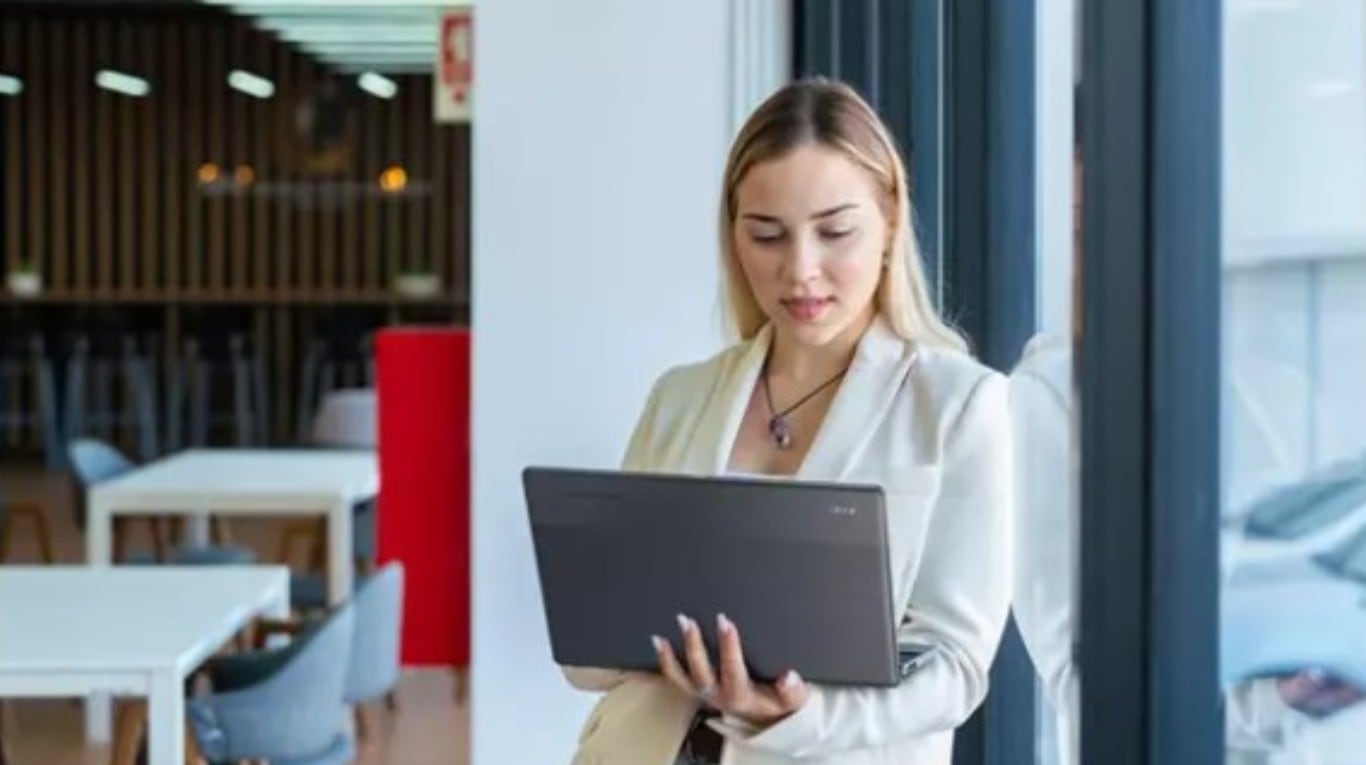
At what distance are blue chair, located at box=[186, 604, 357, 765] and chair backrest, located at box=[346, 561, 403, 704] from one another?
29 centimetres

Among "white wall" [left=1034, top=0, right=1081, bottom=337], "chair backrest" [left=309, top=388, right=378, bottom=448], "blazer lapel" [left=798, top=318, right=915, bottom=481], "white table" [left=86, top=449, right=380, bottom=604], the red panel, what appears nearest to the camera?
"blazer lapel" [left=798, top=318, right=915, bottom=481]

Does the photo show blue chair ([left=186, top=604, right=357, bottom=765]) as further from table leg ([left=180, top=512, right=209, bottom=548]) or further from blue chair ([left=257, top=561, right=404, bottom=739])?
table leg ([left=180, top=512, right=209, bottom=548])

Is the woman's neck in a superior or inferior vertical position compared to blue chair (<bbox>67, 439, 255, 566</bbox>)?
superior

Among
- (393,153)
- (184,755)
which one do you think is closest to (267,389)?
(393,153)

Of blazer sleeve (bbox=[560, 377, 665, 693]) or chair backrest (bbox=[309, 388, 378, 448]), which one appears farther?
chair backrest (bbox=[309, 388, 378, 448])

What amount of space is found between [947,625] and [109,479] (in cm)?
673

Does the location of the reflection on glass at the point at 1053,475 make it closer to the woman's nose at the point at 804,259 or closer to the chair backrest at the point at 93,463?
the woman's nose at the point at 804,259

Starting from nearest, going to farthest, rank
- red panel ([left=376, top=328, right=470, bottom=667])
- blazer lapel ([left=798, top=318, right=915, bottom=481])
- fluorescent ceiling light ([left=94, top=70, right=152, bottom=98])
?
blazer lapel ([left=798, top=318, right=915, bottom=481])
red panel ([left=376, top=328, right=470, bottom=667])
fluorescent ceiling light ([left=94, top=70, right=152, bottom=98])

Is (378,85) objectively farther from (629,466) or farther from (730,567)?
(730,567)

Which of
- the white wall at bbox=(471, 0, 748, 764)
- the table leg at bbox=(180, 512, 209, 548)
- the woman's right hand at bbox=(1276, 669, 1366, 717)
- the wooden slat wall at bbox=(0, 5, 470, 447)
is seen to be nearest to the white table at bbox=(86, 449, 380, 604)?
the table leg at bbox=(180, 512, 209, 548)

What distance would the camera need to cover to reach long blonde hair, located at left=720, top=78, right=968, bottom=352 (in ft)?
6.16

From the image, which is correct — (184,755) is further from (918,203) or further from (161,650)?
(918,203)

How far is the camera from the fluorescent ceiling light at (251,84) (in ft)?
55.2

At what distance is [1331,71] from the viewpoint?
159 centimetres
